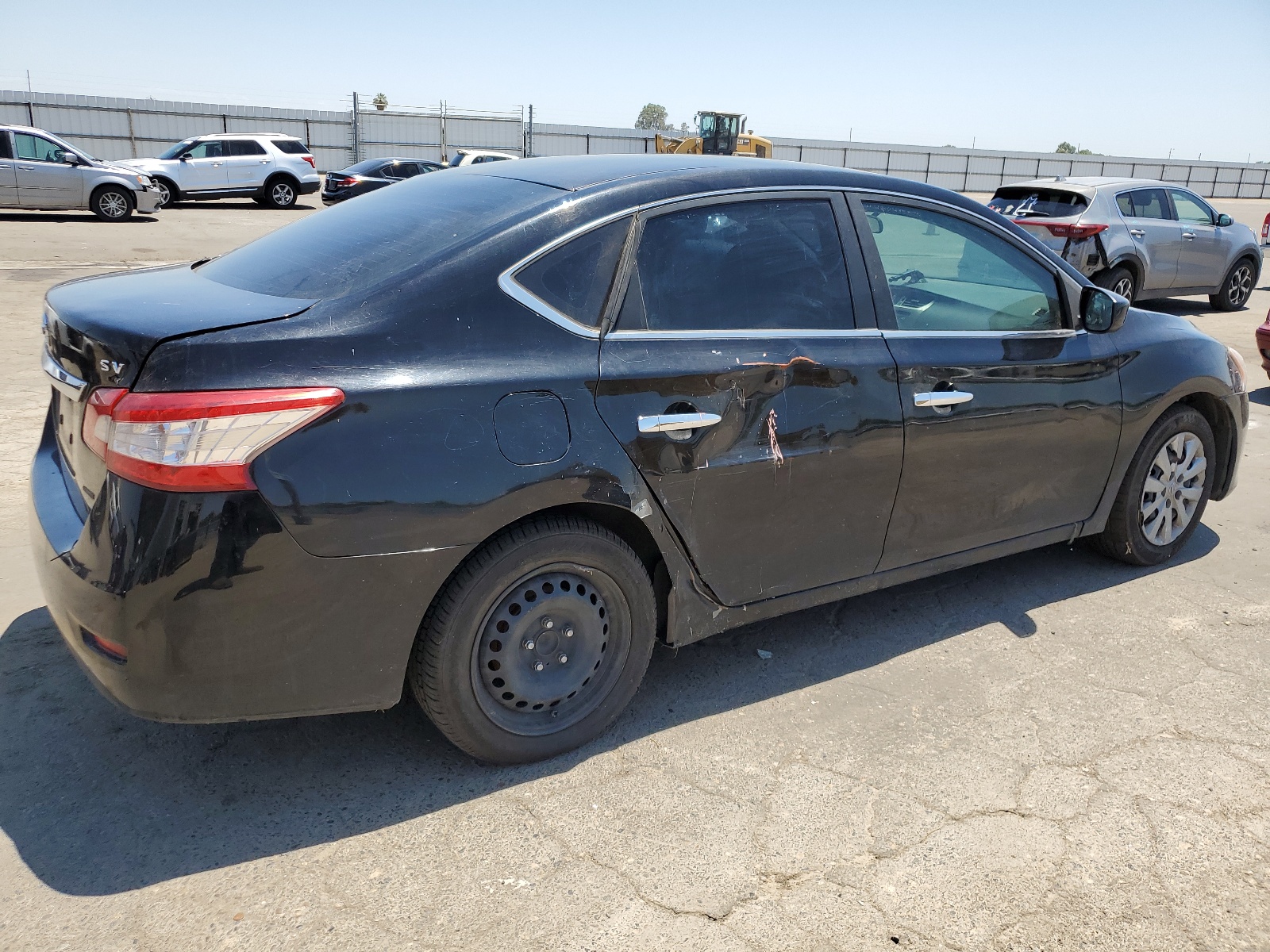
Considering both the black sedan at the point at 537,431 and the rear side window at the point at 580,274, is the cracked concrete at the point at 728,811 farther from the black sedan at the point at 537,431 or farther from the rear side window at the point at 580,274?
the rear side window at the point at 580,274

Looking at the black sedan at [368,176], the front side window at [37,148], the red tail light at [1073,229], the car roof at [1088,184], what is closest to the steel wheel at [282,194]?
the black sedan at [368,176]

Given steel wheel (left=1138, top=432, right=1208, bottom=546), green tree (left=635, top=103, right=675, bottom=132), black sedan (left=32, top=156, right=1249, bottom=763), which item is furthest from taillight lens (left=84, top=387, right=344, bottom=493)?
green tree (left=635, top=103, right=675, bottom=132)

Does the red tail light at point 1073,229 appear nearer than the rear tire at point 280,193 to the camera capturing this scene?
Yes

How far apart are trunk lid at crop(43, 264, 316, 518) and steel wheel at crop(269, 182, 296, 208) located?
2342 centimetres

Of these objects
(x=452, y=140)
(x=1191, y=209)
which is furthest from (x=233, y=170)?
(x=1191, y=209)

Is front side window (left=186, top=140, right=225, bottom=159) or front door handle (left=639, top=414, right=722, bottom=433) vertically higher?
front side window (left=186, top=140, right=225, bottom=159)

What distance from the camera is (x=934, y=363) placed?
3576 millimetres

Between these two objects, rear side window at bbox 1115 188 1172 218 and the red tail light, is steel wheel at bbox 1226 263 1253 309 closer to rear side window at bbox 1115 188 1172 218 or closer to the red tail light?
rear side window at bbox 1115 188 1172 218

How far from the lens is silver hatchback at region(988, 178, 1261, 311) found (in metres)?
11.8

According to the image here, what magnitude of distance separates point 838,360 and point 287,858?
2193mm

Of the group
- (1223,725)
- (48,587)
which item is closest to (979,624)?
(1223,725)

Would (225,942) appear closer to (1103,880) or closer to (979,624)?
(1103,880)

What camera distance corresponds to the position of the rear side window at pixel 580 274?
2.89 meters

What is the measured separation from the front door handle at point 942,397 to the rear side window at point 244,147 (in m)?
23.9
